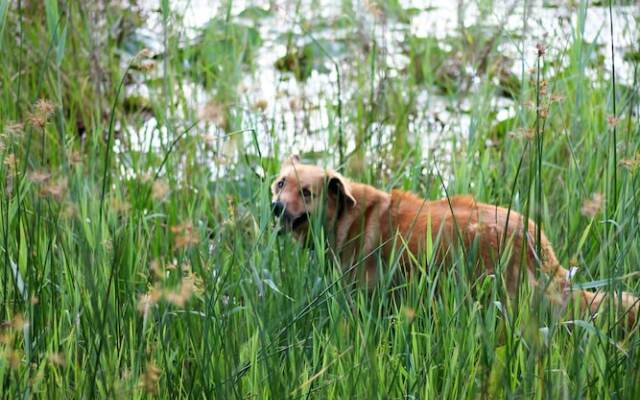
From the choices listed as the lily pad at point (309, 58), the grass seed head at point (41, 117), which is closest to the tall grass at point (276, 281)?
the grass seed head at point (41, 117)

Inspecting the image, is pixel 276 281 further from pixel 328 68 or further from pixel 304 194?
pixel 328 68

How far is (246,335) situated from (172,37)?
2750 millimetres

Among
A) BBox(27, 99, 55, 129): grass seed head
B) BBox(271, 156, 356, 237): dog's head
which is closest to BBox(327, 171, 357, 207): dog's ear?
BBox(271, 156, 356, 237): dog's head

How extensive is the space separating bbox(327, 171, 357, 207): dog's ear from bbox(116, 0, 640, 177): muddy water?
0.23 meters

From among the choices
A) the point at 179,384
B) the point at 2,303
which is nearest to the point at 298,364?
the point at 179,384

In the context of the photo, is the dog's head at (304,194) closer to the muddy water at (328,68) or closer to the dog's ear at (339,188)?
the dog's ear at (339,188)

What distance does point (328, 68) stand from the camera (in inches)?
250

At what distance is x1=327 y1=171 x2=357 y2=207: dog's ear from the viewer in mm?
4176

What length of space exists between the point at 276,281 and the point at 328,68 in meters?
3.13

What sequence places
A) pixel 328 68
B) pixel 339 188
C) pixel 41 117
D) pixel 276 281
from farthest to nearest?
pixel 328 68 < pixel 339 188 < pixel 276 281 < pixel 41 117

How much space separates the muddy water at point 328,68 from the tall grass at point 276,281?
3.7 inches

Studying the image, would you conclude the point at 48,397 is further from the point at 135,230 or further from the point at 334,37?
the point at 334,37

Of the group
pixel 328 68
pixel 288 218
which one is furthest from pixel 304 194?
pixel 328 68

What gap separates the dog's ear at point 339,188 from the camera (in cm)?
418
